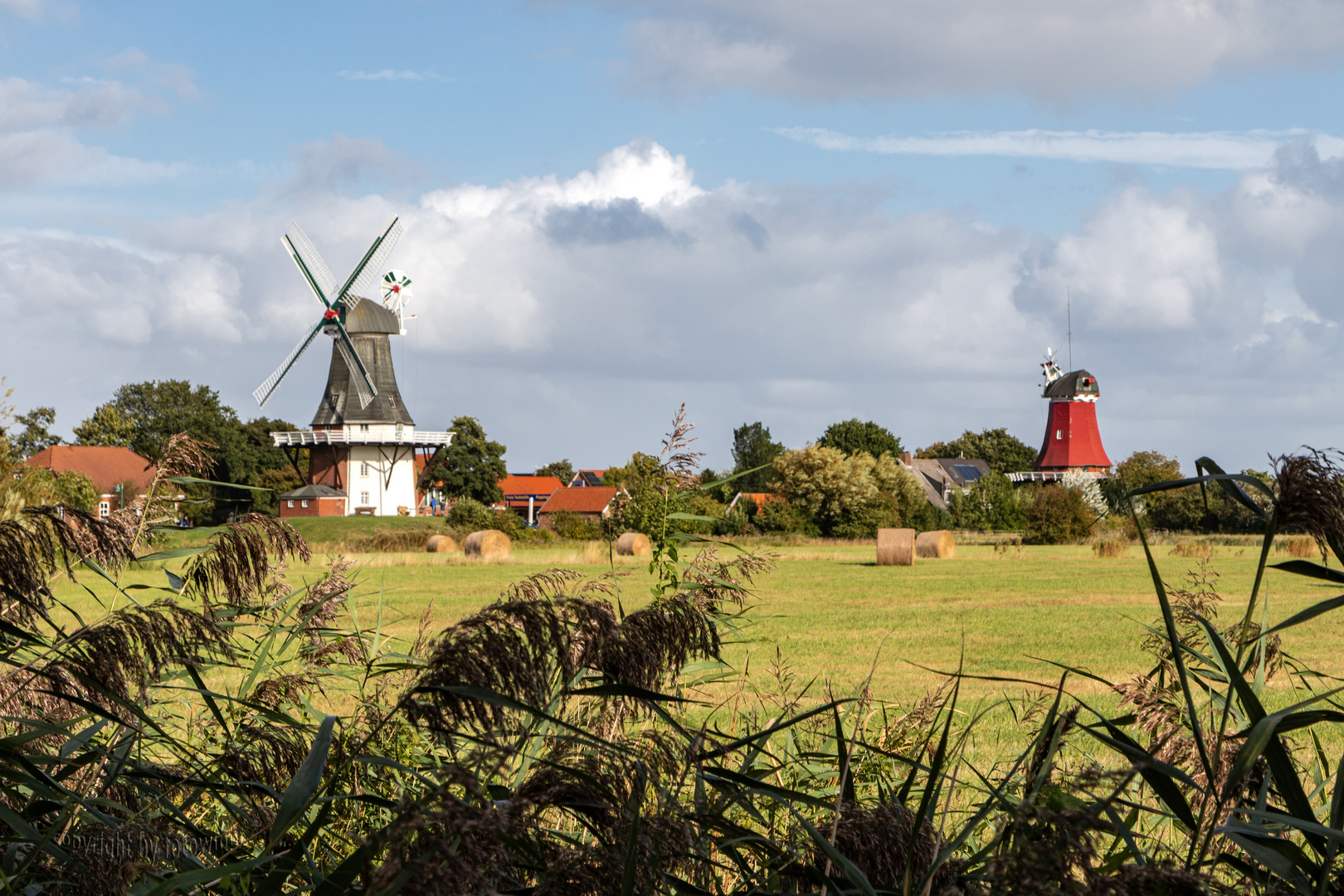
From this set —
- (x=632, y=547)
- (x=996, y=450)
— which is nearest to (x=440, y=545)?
(x=632, y=547)

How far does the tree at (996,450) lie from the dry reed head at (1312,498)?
98.0 metres

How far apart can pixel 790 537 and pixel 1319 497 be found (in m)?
50.5

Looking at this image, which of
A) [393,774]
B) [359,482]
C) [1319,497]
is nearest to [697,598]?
[393,774]

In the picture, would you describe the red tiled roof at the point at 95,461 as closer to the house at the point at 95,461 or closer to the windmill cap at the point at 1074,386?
the house at the point at 95,461

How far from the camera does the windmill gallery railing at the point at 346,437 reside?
62812 mm

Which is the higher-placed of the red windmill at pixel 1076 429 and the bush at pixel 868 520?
the red windmill at pixel 1076 429

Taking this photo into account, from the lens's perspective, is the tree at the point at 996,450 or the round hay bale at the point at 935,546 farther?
the tree at the point at 996,450

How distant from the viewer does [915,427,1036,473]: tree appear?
9919 cm

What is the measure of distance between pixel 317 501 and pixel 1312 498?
2563 inches

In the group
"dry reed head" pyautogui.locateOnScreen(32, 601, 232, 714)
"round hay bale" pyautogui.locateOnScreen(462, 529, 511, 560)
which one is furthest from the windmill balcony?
"dry reed head" pyautogui.locateOnScreen(32, 601, 232, 714)

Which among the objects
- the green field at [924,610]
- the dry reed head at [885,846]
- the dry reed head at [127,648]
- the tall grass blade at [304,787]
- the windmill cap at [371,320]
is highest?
the windmill cap at [371,320]

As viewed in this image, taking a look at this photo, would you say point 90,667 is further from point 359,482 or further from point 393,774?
point 359,482

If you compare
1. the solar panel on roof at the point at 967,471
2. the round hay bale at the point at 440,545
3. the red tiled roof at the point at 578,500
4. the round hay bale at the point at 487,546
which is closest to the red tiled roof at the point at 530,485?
the red tiled roof at the point at 578,500

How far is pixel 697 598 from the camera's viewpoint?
340cm
